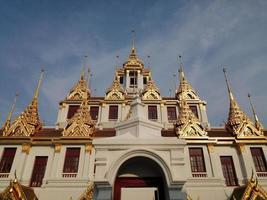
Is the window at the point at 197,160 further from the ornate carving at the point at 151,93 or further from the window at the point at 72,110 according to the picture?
the window at the point at 72,110

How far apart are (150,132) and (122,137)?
1.37 meters

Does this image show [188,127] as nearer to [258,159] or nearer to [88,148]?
[258,159]

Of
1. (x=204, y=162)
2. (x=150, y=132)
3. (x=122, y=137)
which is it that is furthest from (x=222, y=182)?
(x=122, y=137)

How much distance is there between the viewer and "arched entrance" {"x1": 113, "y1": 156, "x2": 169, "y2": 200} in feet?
27.1

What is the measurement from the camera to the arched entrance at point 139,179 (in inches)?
325

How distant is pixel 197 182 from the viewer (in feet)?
58.0

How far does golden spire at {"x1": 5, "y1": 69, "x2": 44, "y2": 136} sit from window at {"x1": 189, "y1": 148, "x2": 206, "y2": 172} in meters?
13.3

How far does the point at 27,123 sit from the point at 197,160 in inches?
577

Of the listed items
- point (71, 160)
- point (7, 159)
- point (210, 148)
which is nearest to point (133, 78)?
point (71, 160)

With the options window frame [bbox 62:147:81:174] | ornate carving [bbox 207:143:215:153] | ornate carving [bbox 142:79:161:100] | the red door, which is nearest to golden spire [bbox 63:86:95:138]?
window frame [bbox 62:147:81:174]

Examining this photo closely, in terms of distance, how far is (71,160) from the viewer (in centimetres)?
1933

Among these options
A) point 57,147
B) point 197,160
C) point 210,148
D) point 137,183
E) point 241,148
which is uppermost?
point 57,147

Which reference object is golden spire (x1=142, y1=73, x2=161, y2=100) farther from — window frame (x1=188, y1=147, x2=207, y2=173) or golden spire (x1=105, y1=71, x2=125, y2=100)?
window frame (x1=188, y1=147, x2=207, y2=173)

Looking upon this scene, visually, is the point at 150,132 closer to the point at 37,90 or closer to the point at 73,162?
the point at 73,162
